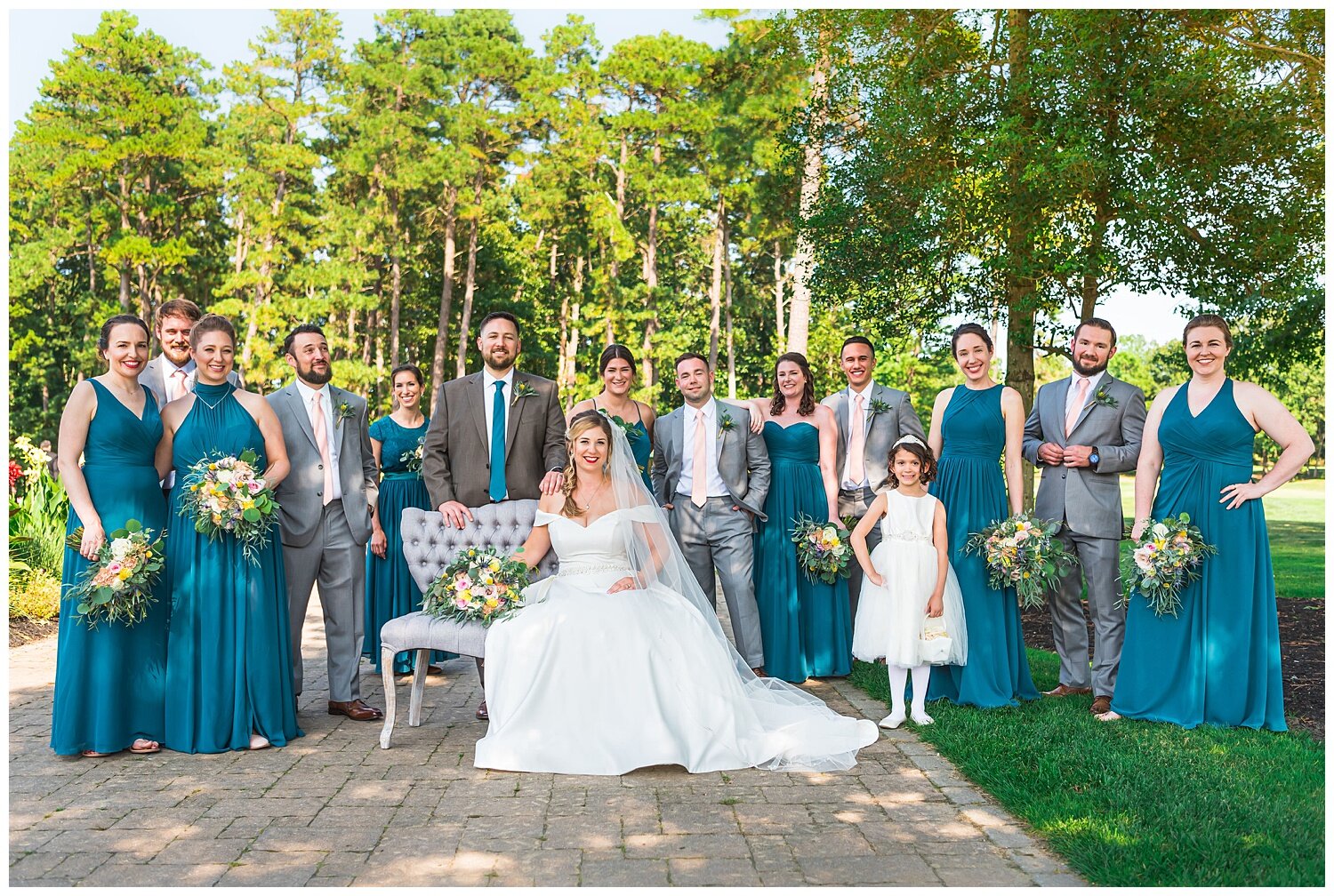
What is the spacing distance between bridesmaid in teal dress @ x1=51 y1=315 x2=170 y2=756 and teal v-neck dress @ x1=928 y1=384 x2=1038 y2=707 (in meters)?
4.74

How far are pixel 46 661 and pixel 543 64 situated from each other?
2959 cm

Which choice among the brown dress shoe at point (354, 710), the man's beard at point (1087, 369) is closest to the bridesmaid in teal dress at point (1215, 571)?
the man's beard at point (1087, 369)

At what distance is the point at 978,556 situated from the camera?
6.69m

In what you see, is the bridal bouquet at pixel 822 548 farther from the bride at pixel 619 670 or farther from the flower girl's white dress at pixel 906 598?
the bride at pixel 619 670

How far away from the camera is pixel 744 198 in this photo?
34.8m

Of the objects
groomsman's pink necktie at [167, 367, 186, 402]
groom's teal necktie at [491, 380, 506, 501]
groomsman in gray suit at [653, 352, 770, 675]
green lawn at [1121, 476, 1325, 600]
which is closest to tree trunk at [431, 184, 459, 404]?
green lawn at [1121, 476, 1325, 600]

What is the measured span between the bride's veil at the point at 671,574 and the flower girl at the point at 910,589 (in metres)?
0.52

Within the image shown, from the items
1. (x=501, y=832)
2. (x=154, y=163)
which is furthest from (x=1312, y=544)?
(x=154, y=163)

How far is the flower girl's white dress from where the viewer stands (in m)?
6.30

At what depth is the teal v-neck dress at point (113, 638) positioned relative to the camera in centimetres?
569

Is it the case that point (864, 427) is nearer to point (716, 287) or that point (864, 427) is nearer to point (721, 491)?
point (721, 491)

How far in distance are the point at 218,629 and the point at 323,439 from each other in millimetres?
1411

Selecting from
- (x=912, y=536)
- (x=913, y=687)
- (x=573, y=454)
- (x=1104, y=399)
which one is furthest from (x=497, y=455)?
(x=1104, y=399)

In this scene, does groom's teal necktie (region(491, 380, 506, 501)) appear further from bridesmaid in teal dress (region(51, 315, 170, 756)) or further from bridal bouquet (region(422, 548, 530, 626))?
bridesmaid in teal dress (region(51, 315, 170, 756))
